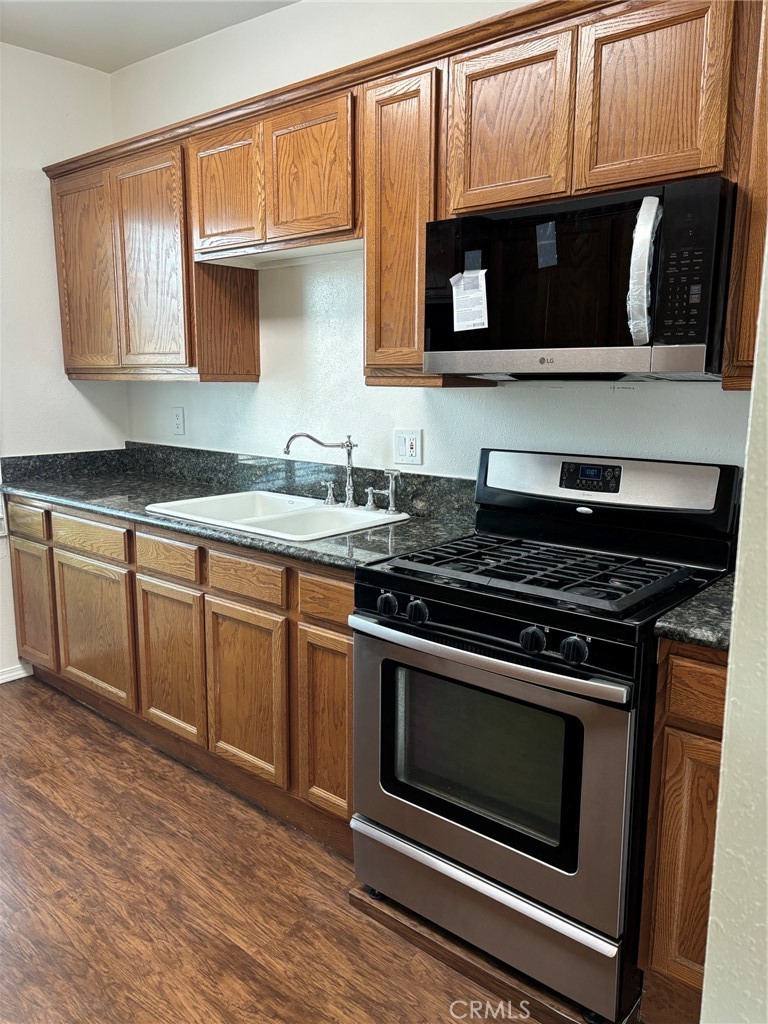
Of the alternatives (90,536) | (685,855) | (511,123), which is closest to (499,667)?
(685,855)

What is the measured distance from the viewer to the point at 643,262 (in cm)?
168

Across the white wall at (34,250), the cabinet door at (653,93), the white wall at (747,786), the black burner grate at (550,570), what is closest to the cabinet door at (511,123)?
the cabinet door at (653,93)

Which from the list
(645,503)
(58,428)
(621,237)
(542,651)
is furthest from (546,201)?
(58,428)

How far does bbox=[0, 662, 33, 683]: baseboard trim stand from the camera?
11.8 feet

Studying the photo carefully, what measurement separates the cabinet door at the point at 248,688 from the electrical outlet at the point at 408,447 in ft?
2.45

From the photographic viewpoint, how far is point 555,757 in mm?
1671

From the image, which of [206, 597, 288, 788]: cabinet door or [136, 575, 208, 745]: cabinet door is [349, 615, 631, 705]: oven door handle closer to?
[206, 597, 288, 788]: cabinet door

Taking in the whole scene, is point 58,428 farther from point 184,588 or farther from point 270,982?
point 270,982

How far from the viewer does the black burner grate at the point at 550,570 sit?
5.54ft

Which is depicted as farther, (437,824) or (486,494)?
(486,494)

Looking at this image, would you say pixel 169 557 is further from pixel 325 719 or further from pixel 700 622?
pixel 700 622

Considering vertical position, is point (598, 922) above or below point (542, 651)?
below

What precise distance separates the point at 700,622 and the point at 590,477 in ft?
2.32

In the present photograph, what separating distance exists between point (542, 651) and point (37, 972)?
4.62 ft
